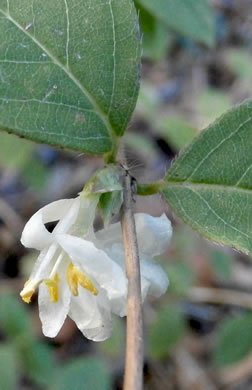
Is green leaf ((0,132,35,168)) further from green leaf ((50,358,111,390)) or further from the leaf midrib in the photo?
the leaf midrib

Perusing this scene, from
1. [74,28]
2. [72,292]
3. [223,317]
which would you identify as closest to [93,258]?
[72,292]

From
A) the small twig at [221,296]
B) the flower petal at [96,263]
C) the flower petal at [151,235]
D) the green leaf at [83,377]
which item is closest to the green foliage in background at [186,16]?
the flower petal at [151,235]

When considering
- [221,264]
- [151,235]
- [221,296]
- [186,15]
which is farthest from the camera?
[221,296]

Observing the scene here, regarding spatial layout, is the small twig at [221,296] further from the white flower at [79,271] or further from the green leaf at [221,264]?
the white flower at [79,271]

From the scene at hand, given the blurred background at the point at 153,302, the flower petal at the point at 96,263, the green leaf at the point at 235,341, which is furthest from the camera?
the green leaf at the point at 235,341

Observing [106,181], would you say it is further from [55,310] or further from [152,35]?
[152,35]

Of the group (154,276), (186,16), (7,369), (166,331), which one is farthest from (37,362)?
(154,276)

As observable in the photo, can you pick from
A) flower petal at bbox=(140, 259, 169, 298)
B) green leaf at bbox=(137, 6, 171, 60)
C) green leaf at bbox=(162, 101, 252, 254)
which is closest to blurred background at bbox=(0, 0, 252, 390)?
green leaf at bbox=(137, 6, 171, 60)
